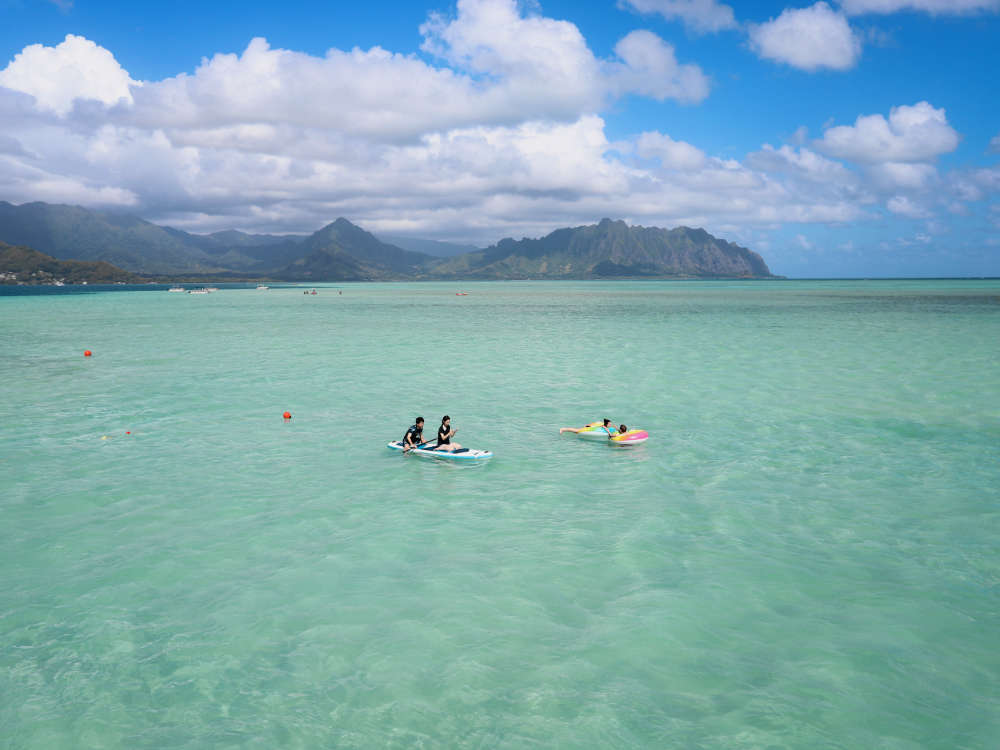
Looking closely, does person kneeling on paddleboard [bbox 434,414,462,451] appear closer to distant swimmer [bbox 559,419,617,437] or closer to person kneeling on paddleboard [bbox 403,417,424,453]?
person kneeling on paddleboard [bbox 403,417,424,453]

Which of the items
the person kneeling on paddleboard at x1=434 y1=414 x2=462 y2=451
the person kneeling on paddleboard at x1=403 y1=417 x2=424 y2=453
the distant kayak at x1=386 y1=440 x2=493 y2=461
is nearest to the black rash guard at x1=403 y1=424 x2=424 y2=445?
the person kneeling on paddleboard at x1=403 y1=417 x2=424 y2=453

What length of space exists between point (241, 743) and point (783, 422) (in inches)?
1272

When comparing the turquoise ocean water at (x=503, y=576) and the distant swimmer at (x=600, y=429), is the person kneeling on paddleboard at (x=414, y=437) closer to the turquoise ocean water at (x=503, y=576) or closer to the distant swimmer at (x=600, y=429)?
the turquoise ocean water at (x=503, y=576)

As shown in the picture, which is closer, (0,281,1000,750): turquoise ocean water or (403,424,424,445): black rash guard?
(0,281,1000,750): turquoise ocean water

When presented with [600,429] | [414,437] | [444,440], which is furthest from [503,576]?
[600,429]

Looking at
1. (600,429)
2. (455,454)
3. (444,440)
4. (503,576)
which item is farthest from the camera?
(600,429)

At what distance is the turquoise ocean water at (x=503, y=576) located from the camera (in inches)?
512

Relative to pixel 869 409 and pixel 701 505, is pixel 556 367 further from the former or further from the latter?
pixel 701 505

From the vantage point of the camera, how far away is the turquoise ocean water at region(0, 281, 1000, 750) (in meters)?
13.0

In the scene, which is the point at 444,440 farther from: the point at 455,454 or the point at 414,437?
the point at 414,437

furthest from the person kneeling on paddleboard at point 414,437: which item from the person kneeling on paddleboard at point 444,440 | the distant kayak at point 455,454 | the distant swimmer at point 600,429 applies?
the distant swimmer at point 600,429

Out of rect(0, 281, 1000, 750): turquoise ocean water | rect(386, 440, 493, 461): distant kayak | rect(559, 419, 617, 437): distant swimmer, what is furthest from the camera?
rect(559, 419, 617, 437): distant swimmer

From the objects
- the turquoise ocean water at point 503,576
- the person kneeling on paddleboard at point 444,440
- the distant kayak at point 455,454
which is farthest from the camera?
the person kneeling on paddleboard at point 444,440

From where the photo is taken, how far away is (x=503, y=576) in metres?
18.7
